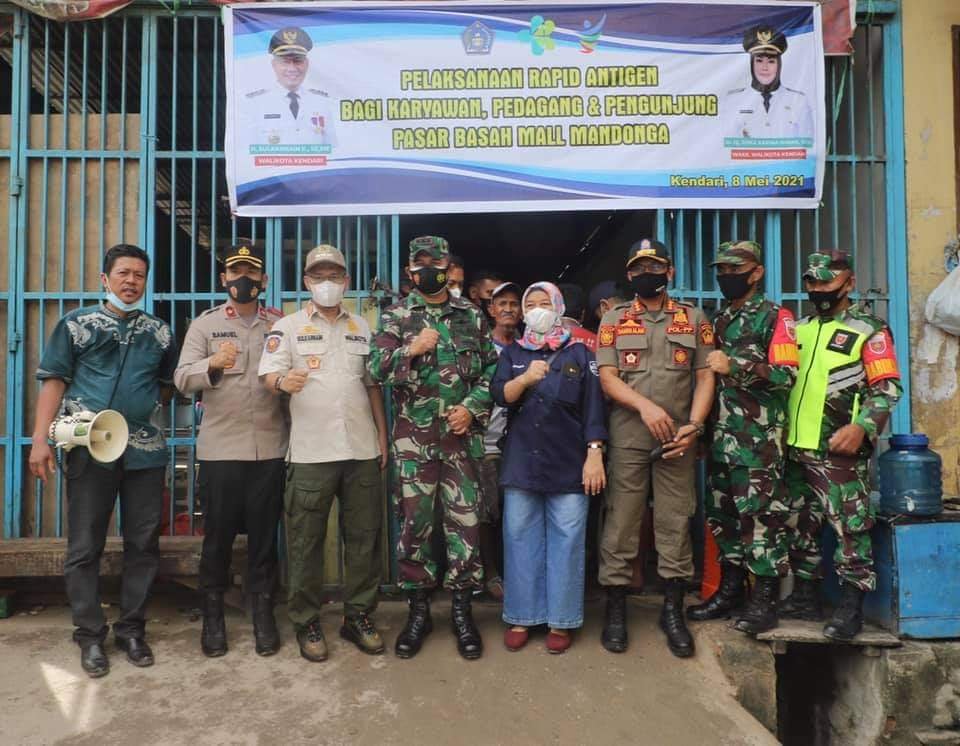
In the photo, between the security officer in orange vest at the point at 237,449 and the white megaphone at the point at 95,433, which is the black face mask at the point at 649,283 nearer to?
the security officer in orange vest at the point at 237,449

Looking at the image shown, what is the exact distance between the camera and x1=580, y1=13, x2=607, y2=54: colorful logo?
4289 mm

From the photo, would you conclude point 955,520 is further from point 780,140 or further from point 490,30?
point 490,30

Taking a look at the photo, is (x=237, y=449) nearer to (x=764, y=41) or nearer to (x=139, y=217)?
(x=139, y=217)

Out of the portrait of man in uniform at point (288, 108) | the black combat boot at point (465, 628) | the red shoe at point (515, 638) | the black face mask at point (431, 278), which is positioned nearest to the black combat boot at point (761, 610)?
the red shoe at point (515, 638)

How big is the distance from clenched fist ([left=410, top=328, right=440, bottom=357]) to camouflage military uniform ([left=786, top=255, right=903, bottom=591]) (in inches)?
75.9

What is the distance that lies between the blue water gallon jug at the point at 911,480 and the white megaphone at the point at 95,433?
399cm

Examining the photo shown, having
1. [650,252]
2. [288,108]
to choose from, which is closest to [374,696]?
[650,252]

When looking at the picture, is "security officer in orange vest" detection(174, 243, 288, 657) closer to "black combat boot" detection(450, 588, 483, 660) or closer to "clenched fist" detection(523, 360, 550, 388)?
"black combat boot" detection(450, 588, 483, 660)

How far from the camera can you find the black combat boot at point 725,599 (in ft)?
12.1

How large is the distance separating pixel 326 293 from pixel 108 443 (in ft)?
4.23

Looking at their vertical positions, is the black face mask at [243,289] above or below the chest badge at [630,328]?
above

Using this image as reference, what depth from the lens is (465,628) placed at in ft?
11.4

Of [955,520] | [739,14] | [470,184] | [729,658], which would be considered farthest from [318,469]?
[739,14]

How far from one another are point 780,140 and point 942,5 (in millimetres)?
1518
